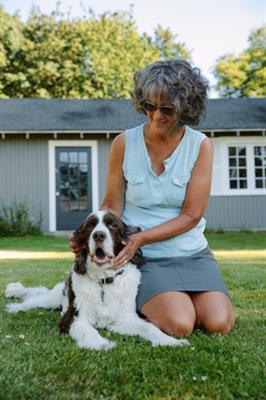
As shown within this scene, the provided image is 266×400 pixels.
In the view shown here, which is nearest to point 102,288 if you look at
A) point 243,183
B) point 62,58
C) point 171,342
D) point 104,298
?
point 104,298

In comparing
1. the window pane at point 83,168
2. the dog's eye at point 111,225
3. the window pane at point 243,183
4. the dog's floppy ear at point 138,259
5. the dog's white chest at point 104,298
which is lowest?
the dog's white chest at point 104,298

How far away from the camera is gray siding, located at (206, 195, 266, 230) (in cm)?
1720

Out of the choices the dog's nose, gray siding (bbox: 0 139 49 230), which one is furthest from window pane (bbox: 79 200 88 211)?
the dog's nose

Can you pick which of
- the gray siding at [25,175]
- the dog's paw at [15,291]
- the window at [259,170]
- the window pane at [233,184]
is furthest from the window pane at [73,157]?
the dog's paw at [15,291]

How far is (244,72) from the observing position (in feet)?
114

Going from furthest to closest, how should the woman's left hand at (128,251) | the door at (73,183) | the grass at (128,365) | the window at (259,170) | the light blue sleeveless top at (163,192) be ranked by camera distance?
the window at (259,170) < the door at (73,183) < the light blue sleeveless top at (163,192) < the woman's left hand at (128,251) < the grass at (128,365)

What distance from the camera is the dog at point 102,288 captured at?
3.58 m

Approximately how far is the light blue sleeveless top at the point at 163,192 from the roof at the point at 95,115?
11.5 metres

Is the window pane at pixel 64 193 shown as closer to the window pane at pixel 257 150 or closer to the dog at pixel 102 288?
→ the window pane at pixel 257 150

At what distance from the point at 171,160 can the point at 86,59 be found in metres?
29.3

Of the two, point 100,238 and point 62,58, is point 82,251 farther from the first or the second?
point 62,58

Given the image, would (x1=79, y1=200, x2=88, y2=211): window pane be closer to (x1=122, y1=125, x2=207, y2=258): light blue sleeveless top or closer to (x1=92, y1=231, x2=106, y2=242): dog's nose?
(x1=122, y1=125, x2=207, y2=258): light blue sleeveless top

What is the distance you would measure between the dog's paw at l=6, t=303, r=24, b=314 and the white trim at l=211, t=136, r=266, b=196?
1299 centimetres

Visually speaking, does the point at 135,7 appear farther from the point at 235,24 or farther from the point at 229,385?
the point at 229,385
